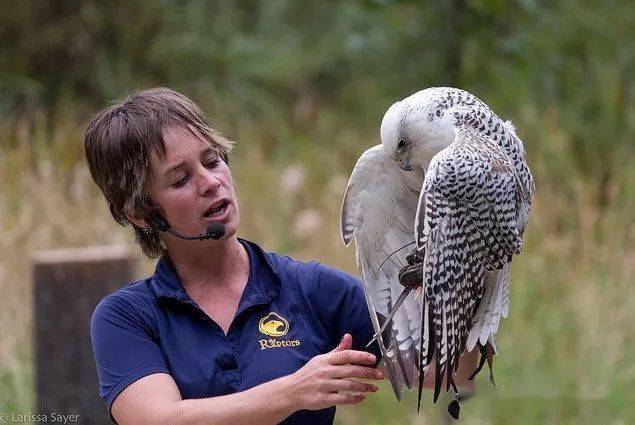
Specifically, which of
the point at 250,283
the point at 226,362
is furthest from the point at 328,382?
the point at 250,283

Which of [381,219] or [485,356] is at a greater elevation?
[381,219]

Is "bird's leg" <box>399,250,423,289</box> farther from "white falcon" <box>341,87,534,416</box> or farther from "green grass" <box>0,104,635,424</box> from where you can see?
"green grass" <box>0,104,635,424</box>

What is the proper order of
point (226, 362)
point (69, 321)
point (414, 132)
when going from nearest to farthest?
1. point (226, 362)
2. point (414, 132)
3. point (69, 321)

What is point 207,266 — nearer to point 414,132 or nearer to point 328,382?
point 328,382

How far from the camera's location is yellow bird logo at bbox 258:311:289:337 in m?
2.25

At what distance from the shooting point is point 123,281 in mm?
3568

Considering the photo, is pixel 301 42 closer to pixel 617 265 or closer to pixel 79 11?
pixel 79 11

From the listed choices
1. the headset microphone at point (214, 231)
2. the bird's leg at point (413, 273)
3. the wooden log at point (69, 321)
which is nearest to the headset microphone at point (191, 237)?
the headset microphone at point (214, 231)

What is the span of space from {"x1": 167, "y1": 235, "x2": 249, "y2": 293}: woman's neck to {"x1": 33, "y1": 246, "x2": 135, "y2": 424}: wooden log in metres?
1.27

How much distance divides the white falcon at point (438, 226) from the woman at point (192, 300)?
6.2 inches

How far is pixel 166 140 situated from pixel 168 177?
3.1 inches

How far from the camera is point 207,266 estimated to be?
2.35 m

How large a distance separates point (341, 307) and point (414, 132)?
0.47 metres

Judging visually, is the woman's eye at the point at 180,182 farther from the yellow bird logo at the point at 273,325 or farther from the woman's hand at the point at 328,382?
the woman's hand at the point at 328,382
